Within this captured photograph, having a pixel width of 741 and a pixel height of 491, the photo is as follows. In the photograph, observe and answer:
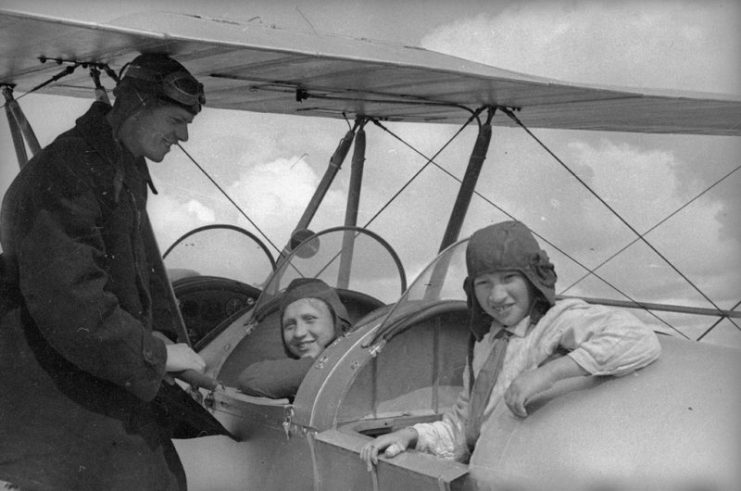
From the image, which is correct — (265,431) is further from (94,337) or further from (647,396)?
(647,396)

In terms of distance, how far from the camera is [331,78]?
4391 millimetres

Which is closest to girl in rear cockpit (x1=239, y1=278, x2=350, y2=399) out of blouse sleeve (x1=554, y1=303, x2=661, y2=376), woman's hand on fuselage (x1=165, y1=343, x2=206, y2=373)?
woman's hand on fuselage (x1=165, y1=343, x2=206, y2=373)

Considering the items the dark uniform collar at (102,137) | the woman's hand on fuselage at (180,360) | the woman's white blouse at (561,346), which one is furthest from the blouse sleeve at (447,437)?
the dark uniform collar at (102,137)

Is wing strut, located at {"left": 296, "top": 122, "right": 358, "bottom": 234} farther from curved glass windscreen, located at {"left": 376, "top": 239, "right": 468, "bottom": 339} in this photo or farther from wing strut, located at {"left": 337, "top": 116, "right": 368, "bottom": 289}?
curved glass windscreen, located at {"left": 376, "top": 239, "right": 468, "bottom": 339}

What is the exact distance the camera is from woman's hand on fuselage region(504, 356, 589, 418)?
2270 mm

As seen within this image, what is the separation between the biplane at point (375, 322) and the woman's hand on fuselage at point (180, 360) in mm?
472

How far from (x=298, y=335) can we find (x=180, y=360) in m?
0.94

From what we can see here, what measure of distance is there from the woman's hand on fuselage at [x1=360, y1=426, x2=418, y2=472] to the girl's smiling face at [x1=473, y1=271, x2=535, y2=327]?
45 centimetres

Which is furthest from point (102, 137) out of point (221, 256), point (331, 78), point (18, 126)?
point (221, 256)

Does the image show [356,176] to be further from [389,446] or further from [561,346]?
[561,346]

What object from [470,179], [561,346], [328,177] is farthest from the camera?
[328,177]

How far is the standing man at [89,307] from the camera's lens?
2561 mm

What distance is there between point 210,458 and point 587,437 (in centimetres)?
207

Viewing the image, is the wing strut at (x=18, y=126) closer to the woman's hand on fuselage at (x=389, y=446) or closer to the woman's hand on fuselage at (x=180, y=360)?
Answer: the woman's hand on fuselage at (x=180, y=360)
